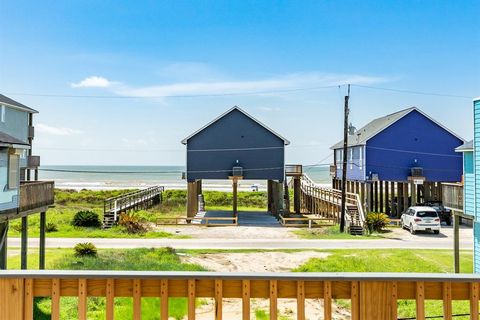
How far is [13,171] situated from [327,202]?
25.7m

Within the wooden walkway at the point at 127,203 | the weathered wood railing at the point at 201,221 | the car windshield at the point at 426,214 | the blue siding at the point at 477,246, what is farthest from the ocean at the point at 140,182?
the blue siding at the point at 477,246

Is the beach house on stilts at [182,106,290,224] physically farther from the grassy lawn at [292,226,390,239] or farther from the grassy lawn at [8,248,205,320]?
the grassy lawn at [8,248,205,320]

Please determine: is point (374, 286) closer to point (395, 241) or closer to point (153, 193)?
point (395, 241)

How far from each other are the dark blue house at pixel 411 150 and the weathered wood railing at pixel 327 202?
10.5 feet

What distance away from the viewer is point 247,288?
3.51 metres

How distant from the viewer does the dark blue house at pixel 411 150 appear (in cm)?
3409

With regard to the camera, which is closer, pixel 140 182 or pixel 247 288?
pixel 247 288

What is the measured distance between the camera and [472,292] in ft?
11.5

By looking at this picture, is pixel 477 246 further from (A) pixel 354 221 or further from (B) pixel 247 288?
(B) pixel 247 288

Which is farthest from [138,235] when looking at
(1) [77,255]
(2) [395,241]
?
(2) [395,241]

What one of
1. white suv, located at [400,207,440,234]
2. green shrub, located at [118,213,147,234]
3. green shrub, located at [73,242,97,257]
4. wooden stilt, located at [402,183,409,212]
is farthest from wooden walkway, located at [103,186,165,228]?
wooden stilt, located at [402,183,409,212]

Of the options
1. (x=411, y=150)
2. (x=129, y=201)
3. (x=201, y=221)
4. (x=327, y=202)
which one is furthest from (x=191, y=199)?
(x=411, y=150)

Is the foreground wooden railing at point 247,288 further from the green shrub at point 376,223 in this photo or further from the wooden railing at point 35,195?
the green shrub at point 376,223

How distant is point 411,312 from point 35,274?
8.77 meters
